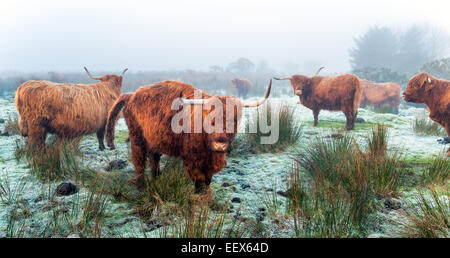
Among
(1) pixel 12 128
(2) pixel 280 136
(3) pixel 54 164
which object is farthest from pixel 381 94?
(1) pixel 12 128

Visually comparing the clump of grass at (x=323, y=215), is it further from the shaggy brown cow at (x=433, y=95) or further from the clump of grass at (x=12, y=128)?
the clump of grass at (x=12, y=128)

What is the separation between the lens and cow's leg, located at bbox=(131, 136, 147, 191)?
2.60 meters

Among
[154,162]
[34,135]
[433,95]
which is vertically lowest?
[154,162]

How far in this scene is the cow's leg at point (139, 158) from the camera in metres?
2.60

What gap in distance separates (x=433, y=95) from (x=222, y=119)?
359 centimetres

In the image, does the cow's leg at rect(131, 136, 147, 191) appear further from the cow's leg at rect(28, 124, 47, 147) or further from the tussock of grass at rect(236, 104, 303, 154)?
the tussock of grass at rect(236, 104, 303, 154)

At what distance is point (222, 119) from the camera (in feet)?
6.75

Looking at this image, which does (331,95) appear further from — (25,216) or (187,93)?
(25,216)

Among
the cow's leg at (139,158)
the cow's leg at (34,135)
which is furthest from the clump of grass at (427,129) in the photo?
the cow's leg at (34,135)

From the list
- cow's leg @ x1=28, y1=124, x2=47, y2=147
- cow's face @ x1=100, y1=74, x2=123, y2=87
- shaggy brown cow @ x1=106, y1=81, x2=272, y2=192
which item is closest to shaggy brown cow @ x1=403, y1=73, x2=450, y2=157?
shaggy brown cow @ x1=106, y1=81, x2=272, y2=192

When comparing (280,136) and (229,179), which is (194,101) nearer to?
(229,179)

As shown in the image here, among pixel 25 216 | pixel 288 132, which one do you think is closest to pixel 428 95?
pixel 288 132
